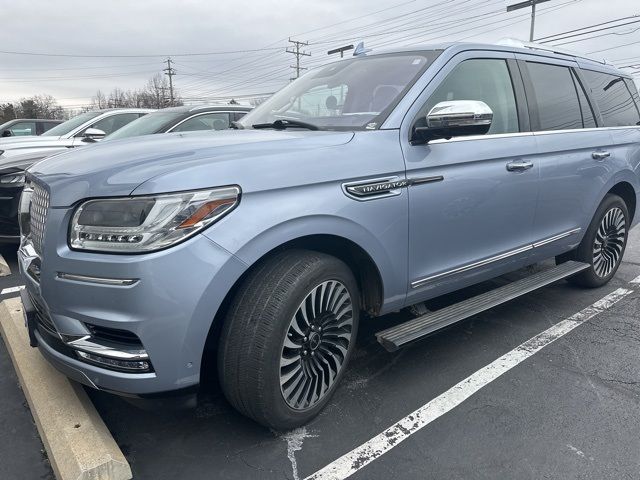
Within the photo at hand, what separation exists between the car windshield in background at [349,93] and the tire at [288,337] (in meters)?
0.90

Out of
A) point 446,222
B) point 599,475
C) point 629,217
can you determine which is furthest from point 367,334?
point 629,217

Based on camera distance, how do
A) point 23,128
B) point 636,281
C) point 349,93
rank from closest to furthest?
point 349,93
point 636,281
point 23,128

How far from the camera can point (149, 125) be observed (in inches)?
236

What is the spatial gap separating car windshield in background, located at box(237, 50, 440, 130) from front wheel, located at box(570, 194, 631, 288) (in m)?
2.29

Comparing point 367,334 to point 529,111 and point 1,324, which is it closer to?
point 529,111

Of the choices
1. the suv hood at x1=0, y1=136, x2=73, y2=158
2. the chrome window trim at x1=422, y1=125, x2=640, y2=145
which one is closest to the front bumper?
the chrome window trim at x1=422, y1=125, x2=640, y2=145

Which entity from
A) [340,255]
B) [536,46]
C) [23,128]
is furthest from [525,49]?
[23,128]

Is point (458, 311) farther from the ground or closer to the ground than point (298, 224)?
closer to the ground

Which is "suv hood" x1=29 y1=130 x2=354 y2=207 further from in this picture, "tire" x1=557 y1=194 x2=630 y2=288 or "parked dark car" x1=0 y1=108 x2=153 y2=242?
"tire" x1=557 y1=194 x2=630 y2=288

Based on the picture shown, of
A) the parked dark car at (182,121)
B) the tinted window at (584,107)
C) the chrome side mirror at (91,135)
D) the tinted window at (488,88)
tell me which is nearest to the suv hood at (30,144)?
the chrome side mirror at (91,135)

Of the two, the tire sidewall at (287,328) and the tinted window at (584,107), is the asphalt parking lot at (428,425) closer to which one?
the tire sidewall at (287,328)

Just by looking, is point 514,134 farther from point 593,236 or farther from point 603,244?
point 603,244

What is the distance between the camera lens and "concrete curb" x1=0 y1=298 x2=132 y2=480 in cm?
197

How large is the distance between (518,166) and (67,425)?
2.92 m
